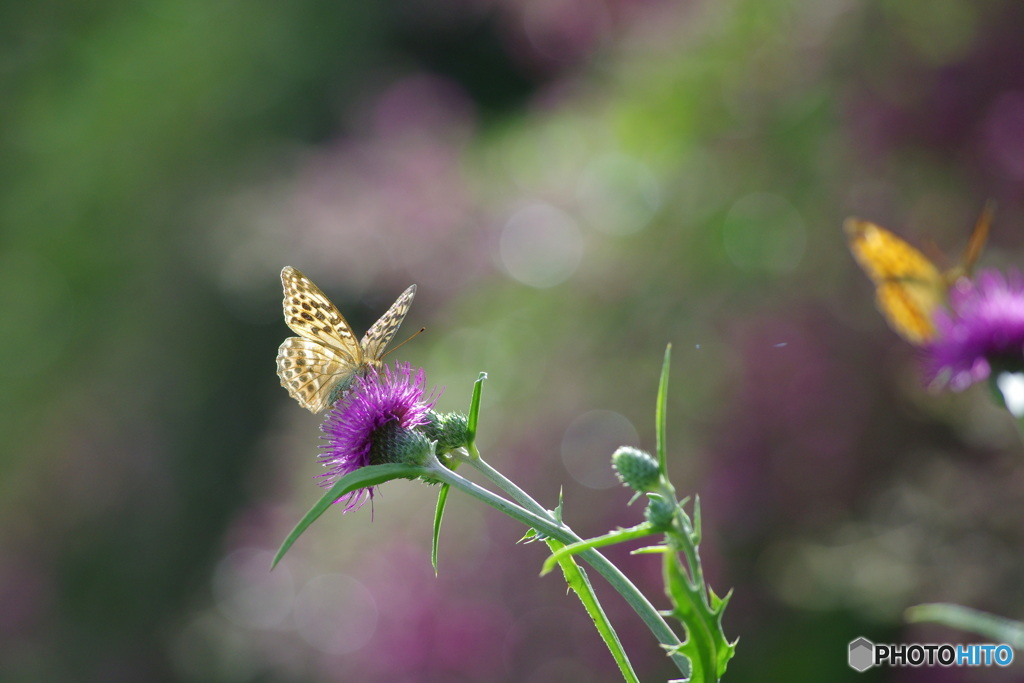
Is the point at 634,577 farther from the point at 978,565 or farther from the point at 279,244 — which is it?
the point at 279,244

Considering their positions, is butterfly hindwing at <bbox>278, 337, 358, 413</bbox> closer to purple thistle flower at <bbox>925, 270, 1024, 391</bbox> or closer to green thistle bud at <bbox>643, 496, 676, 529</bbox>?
green thistle bud at <bbox>643, 496, 676, 529</bbox>

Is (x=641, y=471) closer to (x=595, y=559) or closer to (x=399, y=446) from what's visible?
(x=595, y=559)

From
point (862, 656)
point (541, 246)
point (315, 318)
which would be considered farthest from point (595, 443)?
point (315, 318)

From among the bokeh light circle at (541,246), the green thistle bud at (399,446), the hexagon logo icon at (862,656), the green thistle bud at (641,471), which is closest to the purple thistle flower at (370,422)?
the green thistle bud at (399,446)

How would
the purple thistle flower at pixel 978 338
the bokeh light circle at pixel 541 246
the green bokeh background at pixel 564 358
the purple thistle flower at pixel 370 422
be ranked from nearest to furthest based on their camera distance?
the purple thistle flower at pixel 370 422, the purple thistle flower at pixel 978 338, the green bokeh background at pixel 564 358, the bokeh light circle at pixel 541 246

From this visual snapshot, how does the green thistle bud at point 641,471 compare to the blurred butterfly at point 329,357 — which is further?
the blurred butterfly at point 329,357

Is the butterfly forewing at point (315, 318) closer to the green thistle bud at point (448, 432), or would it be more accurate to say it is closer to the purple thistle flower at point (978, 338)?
the green thistle bud at point (448, 432)
